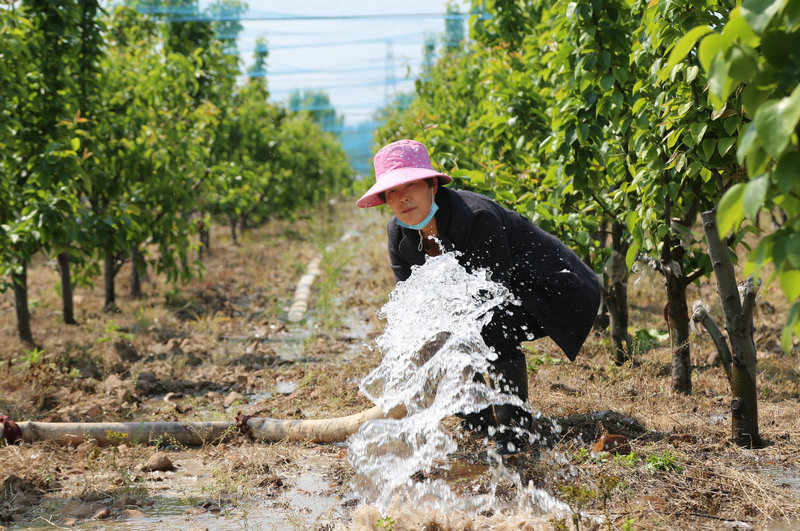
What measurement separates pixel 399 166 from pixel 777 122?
2.04 metres

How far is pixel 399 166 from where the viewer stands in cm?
323

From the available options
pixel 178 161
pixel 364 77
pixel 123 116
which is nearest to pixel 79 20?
pixel 123 116

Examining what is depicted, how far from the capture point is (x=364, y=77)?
104 feet

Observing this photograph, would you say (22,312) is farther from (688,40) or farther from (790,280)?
(790,280)

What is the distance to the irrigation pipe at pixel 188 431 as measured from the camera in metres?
3.66

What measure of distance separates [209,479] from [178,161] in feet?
16.8

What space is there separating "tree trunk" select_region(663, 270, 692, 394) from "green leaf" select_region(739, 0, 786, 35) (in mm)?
2744

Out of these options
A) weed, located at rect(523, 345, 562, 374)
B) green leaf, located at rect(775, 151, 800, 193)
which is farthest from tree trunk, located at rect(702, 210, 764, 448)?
green leaf, located at rect(775, 151, 800, 193)

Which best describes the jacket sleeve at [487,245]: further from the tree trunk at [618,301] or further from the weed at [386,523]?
the tree trunk at [618,301]

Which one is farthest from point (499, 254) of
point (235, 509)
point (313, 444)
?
point (235, 509)

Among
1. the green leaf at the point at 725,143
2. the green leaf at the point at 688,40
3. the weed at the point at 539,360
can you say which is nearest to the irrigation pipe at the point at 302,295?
the weed at the point at 539,360

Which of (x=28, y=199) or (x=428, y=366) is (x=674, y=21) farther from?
(x=28, y=199)

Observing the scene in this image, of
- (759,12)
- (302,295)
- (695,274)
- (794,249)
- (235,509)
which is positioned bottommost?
(235,509)

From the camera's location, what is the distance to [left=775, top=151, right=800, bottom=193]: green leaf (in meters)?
1.37
